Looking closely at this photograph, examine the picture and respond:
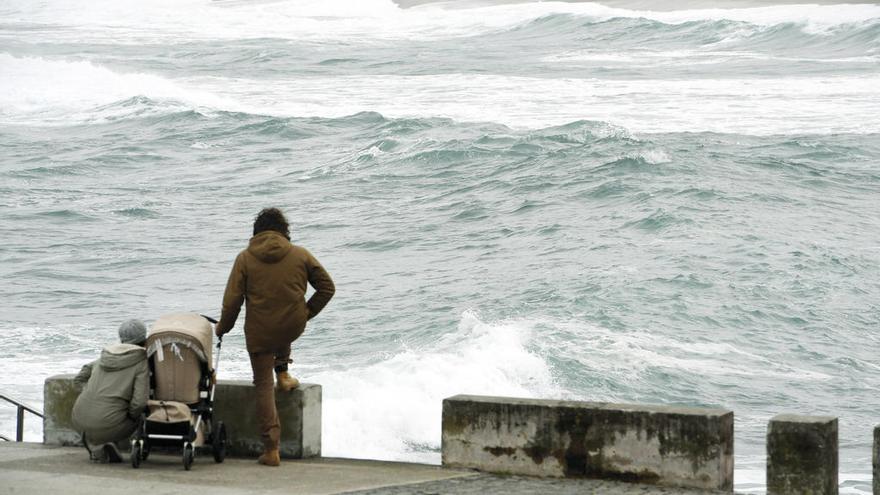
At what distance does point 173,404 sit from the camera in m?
8.38

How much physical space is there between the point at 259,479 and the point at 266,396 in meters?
0.55

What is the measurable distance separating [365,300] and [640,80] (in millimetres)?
30596

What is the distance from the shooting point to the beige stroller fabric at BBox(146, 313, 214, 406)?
8406mm

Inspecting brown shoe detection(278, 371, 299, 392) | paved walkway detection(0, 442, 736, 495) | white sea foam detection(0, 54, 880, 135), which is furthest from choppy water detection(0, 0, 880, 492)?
brown shoe detection(278, 371, 299, 392)

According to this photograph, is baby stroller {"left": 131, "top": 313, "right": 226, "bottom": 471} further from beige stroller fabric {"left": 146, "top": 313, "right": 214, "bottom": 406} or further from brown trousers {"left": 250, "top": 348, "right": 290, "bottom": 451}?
brown trousers {"left": 250, "top": 348, "right": 290, "bottom": 451}

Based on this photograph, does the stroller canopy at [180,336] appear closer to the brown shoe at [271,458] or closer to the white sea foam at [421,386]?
the brown shoe at [271,458]

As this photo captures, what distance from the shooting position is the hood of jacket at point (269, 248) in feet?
27.2

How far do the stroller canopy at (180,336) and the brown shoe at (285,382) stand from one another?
0.45 metres

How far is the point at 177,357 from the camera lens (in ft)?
27.6

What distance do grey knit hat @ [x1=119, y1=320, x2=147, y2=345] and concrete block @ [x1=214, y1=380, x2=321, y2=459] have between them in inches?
23.4

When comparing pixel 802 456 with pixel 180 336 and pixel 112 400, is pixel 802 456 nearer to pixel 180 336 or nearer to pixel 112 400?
pixel 180 336

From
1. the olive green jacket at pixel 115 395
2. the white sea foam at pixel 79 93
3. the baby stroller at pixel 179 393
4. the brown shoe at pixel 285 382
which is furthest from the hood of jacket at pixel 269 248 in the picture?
the white sea foam at pixel 79 93

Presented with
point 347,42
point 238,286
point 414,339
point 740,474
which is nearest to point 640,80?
point 347,42

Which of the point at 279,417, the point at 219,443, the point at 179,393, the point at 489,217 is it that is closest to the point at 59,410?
the point at 179,393
